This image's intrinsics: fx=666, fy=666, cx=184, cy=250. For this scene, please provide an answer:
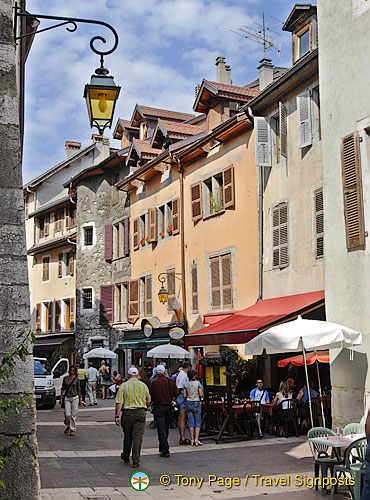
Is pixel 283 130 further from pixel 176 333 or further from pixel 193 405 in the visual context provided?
pixel 193 405

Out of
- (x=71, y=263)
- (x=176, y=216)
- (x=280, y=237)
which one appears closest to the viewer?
(x=280, y=237)

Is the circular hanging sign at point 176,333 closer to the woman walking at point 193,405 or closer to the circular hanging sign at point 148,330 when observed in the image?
the circular hanging sign at point 148,330

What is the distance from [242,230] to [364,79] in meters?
10.5

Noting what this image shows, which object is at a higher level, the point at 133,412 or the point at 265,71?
the point at 265,71

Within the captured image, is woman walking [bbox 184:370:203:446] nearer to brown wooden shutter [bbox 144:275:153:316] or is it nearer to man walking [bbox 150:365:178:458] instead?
man walking [bbox 150:365:178:458]

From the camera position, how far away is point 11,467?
493 centimetres

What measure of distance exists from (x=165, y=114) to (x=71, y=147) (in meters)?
15.3

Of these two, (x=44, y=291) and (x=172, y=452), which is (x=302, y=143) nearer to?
(x=172, y=452)

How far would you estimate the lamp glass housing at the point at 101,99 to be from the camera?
758cm

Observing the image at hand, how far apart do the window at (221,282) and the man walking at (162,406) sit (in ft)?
27.9

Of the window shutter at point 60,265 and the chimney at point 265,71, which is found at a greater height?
the chimney at point 265,71

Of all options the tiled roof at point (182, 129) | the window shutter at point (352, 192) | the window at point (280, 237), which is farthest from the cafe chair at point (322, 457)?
the tiled roof at point (182, 129)

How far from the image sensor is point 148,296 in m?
26.1

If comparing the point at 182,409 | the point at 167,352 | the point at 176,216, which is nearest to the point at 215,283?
the point at 167,352
